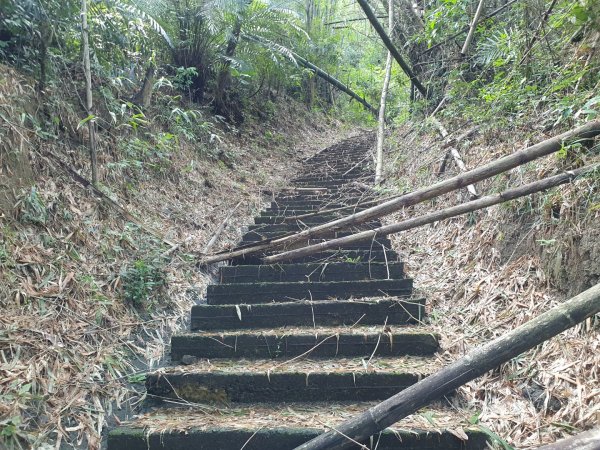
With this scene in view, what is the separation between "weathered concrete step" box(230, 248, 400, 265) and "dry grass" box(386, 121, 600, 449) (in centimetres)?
31

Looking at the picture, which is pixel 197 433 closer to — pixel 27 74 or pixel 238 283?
pixel 238 283

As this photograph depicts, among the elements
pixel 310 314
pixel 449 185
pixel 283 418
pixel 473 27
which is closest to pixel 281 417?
pixel 283 418

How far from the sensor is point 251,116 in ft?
37.1

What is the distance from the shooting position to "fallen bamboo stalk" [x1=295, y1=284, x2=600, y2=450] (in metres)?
2.01

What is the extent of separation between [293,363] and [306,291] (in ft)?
3.37

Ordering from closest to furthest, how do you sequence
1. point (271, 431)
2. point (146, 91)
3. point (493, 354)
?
point (493, 354), point (271, 431), point (146, 91)

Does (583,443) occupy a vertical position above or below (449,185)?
below

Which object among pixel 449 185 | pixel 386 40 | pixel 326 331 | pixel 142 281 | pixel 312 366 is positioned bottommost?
pixel 312 366

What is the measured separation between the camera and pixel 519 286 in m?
3.25

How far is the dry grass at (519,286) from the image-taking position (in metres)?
2.40

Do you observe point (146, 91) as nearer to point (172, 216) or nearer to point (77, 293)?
point (172, 216)

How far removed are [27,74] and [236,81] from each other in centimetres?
706

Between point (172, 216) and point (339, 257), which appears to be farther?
point (172, 216)

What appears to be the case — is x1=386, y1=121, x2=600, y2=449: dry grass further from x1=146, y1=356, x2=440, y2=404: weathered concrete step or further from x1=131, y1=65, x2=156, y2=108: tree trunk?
x1=131, y1=65, x2=156, y2=108: tree trunk
